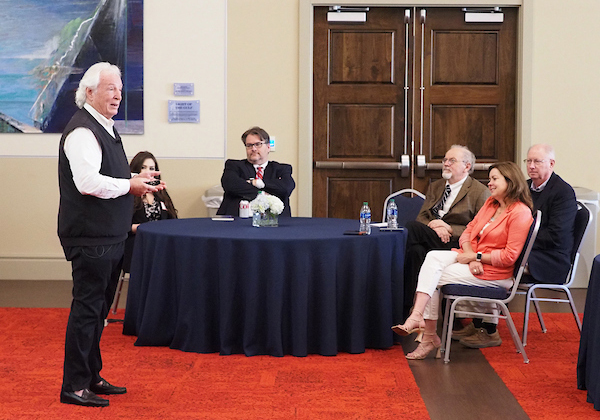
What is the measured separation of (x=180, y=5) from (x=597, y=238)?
4338 millimetres

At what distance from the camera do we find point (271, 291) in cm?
402

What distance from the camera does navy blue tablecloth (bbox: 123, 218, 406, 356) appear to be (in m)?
4.04

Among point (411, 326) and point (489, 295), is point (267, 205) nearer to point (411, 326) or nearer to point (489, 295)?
point (411, 326)

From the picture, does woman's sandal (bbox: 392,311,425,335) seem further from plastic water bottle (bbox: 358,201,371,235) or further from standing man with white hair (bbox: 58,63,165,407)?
standing man with white hair (bbox: 58,63,165,407)

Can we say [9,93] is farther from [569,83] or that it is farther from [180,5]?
[569,83]

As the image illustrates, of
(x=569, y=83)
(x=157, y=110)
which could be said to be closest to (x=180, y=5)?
(x=157, y=110)

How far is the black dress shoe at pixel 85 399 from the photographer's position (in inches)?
125

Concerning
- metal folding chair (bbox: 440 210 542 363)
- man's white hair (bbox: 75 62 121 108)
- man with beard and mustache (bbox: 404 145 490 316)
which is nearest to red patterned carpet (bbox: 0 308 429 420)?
metal folding chair (bbox: 440 210 542 363)

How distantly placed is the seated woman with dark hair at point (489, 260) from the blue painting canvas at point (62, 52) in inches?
143

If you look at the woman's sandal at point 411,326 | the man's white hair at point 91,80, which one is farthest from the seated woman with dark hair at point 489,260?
the man's white hair at point 91,80

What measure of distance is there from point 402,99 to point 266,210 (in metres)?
2.65

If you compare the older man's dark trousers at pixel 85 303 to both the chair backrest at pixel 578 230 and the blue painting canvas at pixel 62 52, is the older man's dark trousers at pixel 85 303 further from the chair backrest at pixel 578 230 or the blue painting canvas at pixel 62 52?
the blue painting canvas at pixel 62 52

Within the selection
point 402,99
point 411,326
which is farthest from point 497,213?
point 402,99

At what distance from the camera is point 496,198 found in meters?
4.20
